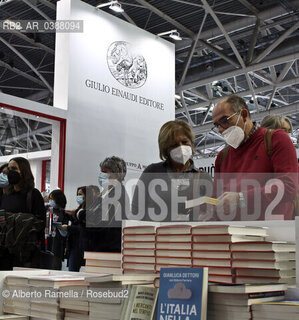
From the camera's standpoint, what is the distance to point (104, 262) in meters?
1.86

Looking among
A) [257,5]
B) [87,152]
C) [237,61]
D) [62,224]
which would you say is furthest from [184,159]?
[237,61]

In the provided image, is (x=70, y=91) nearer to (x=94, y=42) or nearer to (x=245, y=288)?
(x=94, y=42)

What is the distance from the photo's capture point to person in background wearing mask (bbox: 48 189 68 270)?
5305 millimetres

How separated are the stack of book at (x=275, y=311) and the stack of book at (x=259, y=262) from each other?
128mm

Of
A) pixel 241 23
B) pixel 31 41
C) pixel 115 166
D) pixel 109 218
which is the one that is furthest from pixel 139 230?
pixel 31 41

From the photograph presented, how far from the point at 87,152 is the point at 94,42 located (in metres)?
1.64

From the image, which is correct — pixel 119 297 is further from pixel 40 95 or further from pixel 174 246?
pixel 40 95

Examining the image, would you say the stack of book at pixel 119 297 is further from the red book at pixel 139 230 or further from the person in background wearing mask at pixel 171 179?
the person in background wearing mask at pixel 171 179

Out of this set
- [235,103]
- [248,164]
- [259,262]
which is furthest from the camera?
[235,103]

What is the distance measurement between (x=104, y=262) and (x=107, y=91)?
5.74 metres

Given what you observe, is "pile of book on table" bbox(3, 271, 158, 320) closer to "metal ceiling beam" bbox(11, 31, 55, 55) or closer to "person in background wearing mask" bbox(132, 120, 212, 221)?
"person in background wearing mask" bbox(132, 120, 212, 221)

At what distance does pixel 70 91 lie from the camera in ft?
22.4

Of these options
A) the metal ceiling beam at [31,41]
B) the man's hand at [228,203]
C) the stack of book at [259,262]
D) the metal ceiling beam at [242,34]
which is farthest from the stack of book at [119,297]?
the metal ceiling beam at [31,41]

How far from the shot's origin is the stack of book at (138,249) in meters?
1.61
